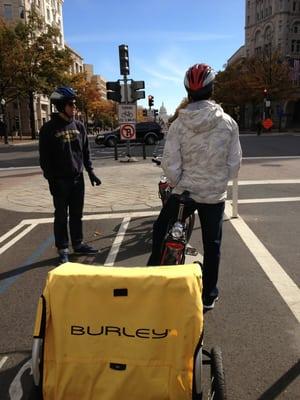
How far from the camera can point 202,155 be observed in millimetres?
3525

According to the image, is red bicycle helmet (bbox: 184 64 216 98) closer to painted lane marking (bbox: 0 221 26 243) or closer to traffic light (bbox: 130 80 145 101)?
painted lane marking (bbox: 0 221 26 243)

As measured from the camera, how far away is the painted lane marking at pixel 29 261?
4.95 meters

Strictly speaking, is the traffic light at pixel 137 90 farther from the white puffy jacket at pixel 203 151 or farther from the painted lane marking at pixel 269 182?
the white puffy jacket at pixel 203 151

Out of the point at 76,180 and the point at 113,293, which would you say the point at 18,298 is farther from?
the point at 113,293

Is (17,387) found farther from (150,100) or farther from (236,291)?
(150,100)

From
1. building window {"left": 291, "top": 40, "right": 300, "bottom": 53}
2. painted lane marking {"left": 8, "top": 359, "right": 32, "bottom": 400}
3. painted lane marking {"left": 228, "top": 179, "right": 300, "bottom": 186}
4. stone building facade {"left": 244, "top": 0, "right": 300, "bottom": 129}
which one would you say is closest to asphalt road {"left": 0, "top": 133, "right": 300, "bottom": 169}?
painted lane marking {"left": 228, "top": 179, "right": 300, "bottom": 186}

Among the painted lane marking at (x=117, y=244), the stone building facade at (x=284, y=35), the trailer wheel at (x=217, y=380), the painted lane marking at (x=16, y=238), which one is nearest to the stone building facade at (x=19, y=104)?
the stone building facade at (x=284, y=35)

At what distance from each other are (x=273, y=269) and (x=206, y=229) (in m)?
1.75

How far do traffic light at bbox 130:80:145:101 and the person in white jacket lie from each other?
14.0 meters

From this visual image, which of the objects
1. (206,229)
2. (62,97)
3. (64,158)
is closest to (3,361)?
(206,229)

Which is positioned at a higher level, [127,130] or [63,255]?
[127,130]

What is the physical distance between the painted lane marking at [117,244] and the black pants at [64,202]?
57 centimetres

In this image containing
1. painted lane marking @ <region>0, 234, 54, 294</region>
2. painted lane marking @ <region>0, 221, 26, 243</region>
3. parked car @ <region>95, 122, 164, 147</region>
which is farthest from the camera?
parked car @ <region>95, 122, 164, 147</region>

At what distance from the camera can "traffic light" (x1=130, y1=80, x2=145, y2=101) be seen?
17.1m
